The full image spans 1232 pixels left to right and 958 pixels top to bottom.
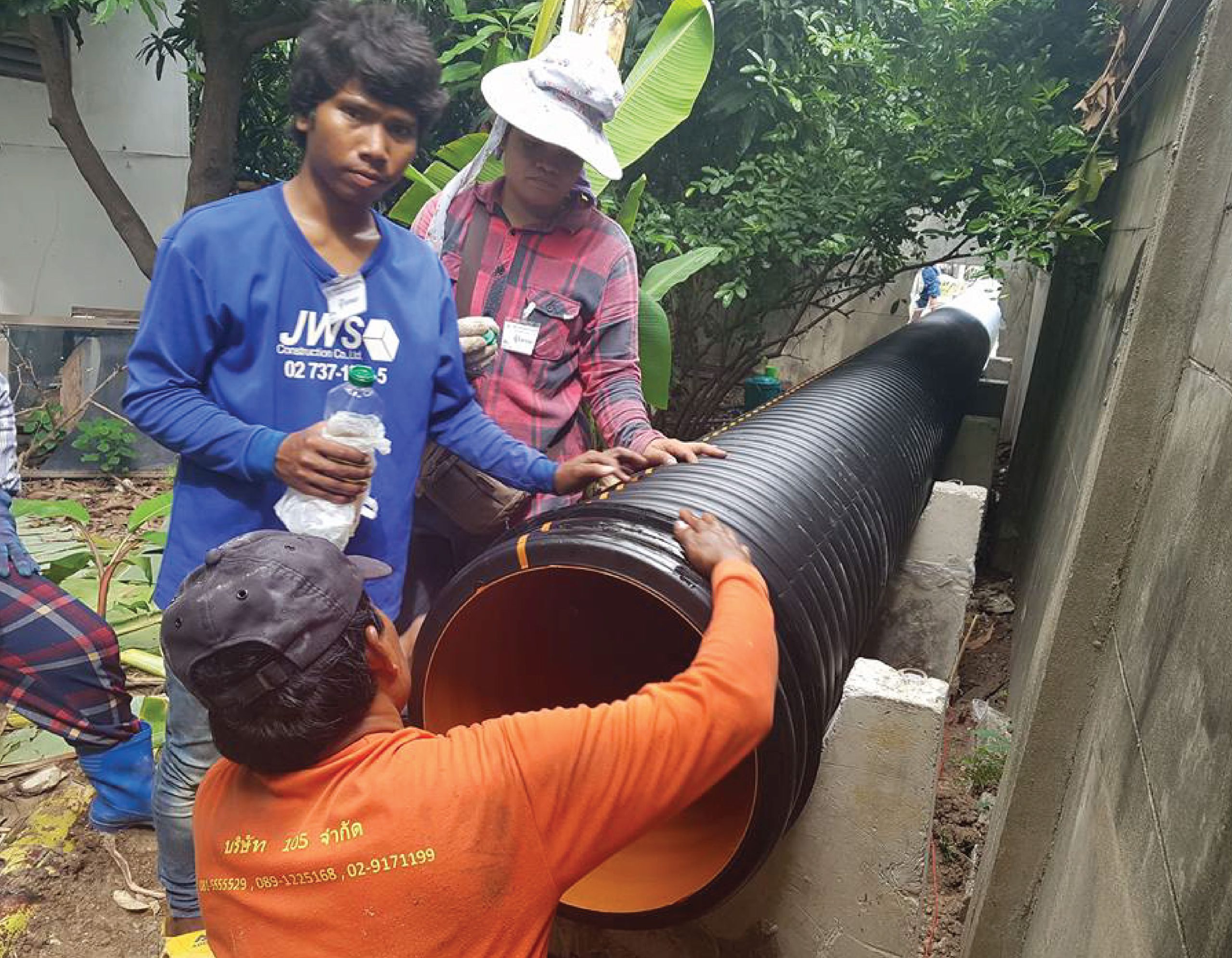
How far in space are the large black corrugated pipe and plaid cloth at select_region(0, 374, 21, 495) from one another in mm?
1287

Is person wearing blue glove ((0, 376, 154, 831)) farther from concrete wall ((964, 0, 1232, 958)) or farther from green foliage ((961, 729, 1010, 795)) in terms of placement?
green foliage ((961, 729, 1010, 795))

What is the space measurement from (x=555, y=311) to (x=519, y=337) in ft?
0.42

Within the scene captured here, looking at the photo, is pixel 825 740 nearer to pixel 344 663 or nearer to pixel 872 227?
pixel 344 663

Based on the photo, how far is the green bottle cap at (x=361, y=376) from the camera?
6.17 feet

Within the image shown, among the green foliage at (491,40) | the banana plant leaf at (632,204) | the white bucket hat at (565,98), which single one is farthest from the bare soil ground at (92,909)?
the green foliage at (491,40)

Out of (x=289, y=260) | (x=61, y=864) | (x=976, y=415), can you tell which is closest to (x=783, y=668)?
(x=289, y=260)

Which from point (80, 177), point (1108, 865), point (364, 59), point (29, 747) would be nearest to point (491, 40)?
point (364, 59)

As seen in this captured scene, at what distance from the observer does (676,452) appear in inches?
91.0

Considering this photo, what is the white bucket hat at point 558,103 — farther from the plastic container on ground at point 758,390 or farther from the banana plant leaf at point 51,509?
the plastic container on ground at point 758,390

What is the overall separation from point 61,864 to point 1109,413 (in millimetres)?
3167

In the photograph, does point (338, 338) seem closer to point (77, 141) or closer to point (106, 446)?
point (106, 446)

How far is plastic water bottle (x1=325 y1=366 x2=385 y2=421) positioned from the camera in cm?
189

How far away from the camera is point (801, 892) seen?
7.75ft

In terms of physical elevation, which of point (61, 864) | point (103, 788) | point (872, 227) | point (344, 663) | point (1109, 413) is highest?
point (872, 227)
